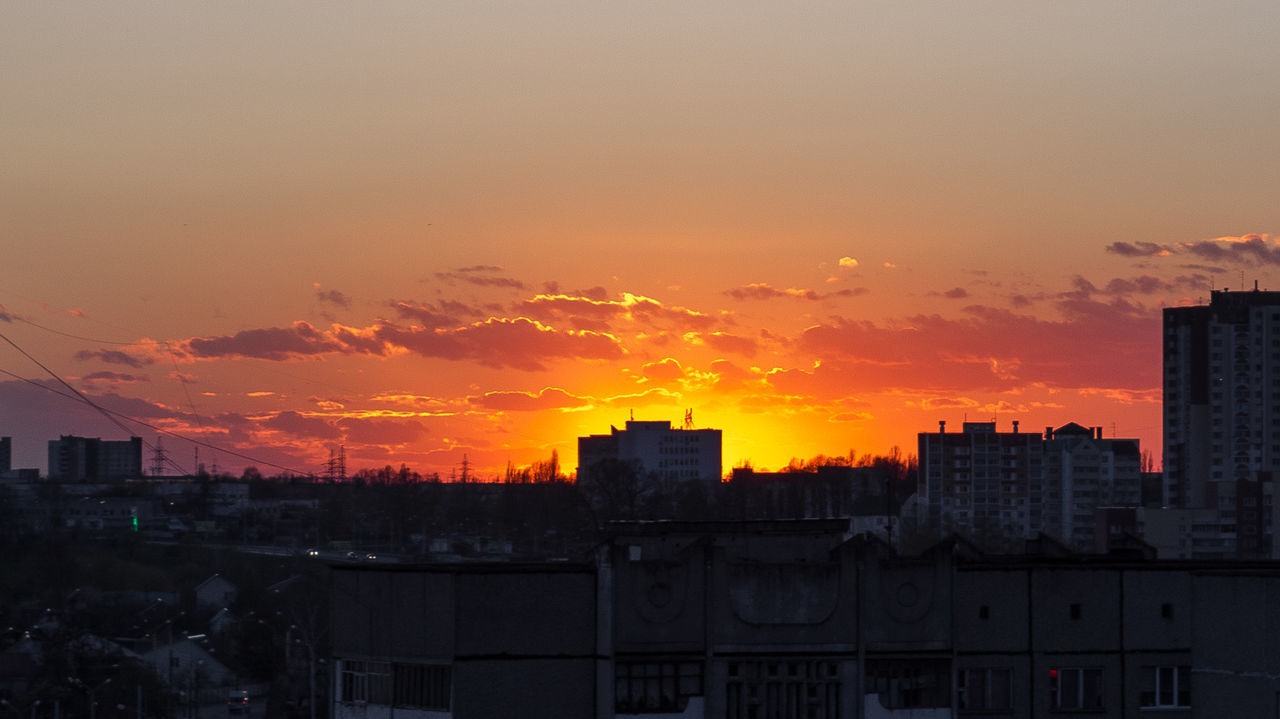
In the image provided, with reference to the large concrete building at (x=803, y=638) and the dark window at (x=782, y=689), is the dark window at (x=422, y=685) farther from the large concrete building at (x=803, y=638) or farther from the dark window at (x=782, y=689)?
the dark window at (x=782, y=689)

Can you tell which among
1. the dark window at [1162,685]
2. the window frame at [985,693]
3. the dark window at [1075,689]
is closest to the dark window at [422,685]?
the window frame at [985,693]

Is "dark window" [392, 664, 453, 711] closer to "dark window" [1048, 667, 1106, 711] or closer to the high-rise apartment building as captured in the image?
"dark window" [1048, 667, 1106, 711]

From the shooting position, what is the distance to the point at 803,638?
35125mm

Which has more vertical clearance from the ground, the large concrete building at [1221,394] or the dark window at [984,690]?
the large concrete building at [1221,394]

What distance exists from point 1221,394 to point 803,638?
162 metres

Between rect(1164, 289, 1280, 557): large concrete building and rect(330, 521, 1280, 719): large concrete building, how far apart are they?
147 meters

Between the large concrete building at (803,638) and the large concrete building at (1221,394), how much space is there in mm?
146922

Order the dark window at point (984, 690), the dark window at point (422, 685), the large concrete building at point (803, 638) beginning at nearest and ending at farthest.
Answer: the dark window at point (422, 685)
the large concrete building at point (803, 638)
the dark window at point (984, 690)

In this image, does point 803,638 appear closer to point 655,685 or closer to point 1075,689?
point 655,685

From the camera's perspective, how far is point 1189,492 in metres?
185

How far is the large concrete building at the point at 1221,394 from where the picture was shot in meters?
183

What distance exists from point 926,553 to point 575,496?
164 metres

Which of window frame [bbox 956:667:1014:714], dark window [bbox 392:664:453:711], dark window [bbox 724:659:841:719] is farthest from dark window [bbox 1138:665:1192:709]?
dark window [bbox 392:664:453:711]

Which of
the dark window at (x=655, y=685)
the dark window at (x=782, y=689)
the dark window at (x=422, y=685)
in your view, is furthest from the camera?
the dark window at (x=782, y=689)
